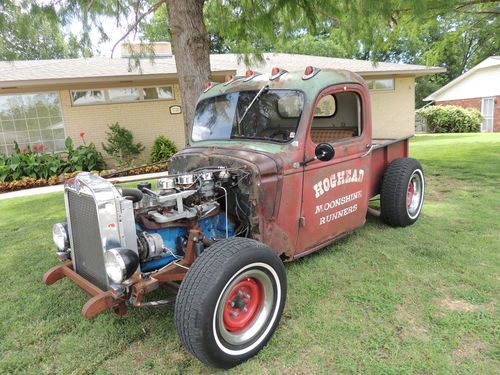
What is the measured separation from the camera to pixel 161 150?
1233 centimetres

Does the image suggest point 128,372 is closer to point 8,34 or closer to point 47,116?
point 8,34

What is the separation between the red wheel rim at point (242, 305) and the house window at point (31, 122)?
11.3 meters

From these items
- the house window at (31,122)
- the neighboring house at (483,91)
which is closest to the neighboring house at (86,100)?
the house window at (31,122)

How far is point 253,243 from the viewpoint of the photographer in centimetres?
272

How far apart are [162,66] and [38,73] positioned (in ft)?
12.4

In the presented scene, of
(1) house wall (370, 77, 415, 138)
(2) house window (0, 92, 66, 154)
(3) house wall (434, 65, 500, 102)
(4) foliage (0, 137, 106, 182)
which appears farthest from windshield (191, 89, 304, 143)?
(3) house wall (434, 65, 500, 102)

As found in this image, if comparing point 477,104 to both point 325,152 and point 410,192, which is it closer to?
point 410,192

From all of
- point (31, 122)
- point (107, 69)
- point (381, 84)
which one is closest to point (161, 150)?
point (107, 69)

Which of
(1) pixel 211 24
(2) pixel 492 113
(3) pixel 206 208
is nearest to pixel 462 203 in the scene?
(3) pixel 206 208

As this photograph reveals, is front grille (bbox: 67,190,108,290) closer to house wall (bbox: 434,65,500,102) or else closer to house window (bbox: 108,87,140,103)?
house window (bbox: 108,87,140,103)

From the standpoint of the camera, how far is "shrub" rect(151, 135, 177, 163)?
12.3m

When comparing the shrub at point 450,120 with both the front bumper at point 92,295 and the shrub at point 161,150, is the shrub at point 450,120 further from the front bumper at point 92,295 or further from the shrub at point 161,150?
the front bumper at point 92,295

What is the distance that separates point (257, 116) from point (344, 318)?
78.7 inches

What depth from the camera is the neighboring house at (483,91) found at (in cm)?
2531
